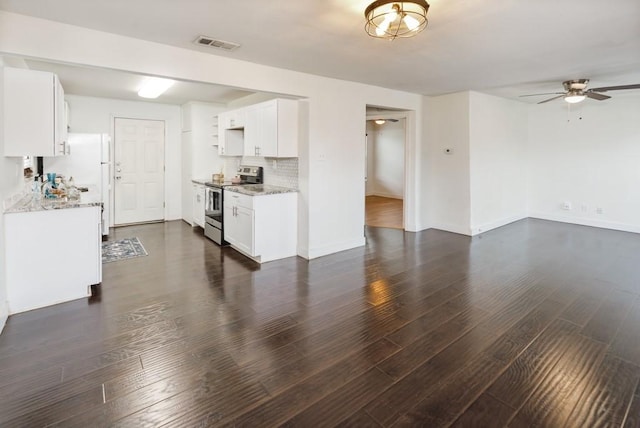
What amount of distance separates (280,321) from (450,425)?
150 cm

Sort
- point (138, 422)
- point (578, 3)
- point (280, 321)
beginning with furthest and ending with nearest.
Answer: point (280, 321) < point (578, 3) < point (138, 422)

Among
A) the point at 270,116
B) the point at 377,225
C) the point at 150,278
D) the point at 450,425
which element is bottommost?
the point at 450,425

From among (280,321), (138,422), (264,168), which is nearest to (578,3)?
(280,321)

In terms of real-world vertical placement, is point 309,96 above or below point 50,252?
above

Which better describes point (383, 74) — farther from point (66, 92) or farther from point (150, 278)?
point (66, 92)

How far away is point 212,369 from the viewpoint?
7.17 ft

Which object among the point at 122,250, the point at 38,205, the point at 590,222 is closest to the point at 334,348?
the point at 38,205

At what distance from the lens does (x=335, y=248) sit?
4.97m

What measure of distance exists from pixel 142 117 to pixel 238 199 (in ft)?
12.2

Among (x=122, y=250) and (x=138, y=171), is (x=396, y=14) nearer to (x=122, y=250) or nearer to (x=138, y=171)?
(x=122, y=250)

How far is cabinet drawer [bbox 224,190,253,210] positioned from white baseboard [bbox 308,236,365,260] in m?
1.03

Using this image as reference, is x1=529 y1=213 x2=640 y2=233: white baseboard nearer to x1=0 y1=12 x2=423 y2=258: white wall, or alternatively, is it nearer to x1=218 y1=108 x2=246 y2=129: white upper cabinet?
x1=0 y1=12 x2=423 y2=258: white wall

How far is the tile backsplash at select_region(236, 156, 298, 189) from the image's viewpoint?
16.3ft

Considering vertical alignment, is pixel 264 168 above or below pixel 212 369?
above
